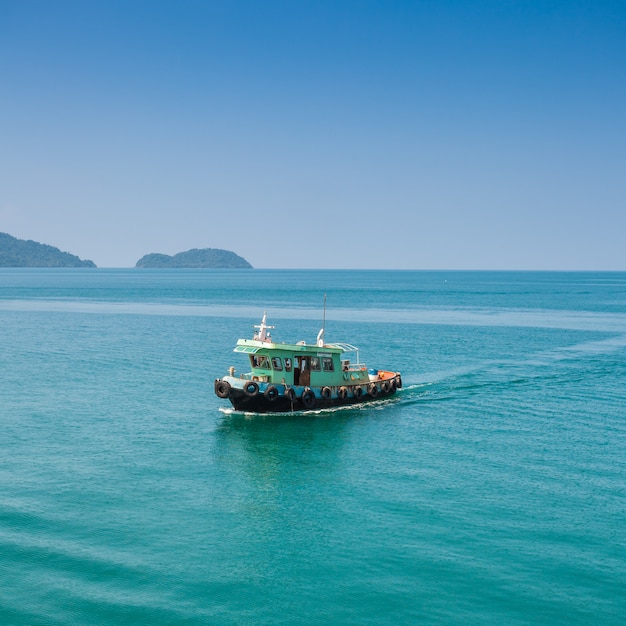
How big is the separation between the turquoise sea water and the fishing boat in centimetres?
156

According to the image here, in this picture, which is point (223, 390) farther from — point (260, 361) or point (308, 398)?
point (308, 398)

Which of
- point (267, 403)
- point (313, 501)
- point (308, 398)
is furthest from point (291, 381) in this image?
point (313, 501)

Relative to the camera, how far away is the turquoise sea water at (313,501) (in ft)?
86.0

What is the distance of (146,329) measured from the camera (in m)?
115

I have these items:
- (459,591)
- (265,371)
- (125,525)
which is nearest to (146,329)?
(265,371)

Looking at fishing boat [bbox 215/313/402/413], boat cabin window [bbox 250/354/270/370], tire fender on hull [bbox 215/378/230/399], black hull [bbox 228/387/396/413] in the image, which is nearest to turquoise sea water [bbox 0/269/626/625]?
black hull [bbox 228/387/396/413]

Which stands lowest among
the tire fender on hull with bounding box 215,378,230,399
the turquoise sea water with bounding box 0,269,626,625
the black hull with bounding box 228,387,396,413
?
the turquoise sea water with bounding box 0,269,626,625

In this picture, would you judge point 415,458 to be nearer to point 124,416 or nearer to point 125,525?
point 125,525

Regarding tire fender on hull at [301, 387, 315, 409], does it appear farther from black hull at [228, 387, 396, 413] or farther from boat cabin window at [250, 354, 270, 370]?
boat cabin window at [250, 354, 270, 370]

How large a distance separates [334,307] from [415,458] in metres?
133

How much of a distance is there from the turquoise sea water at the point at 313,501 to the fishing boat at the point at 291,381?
5.11 ft

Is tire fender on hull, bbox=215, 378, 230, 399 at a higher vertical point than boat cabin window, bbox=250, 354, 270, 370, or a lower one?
lower

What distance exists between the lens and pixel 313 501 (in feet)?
119

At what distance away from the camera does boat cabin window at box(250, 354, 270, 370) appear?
55.7 meters
